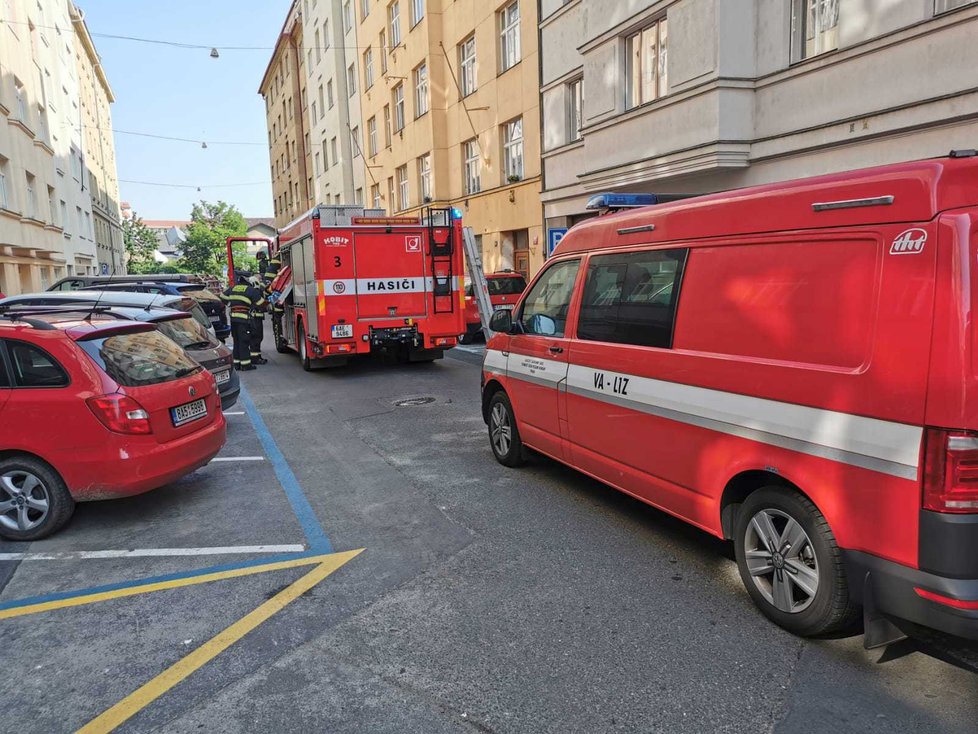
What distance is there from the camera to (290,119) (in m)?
51.8

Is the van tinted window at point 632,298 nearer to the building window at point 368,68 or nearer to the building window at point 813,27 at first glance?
the building window at point 813,27

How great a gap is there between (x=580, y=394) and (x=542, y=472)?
145cm

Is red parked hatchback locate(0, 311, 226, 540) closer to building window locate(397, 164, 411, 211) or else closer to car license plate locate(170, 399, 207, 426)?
car license plate locate(170, 399, 207, 426)

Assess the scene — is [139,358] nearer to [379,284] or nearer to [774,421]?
[774,421]

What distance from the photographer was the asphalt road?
9.44 feet

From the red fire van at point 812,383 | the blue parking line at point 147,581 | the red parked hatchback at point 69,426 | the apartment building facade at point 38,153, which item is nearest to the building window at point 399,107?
the apartment building facade at point 38,153

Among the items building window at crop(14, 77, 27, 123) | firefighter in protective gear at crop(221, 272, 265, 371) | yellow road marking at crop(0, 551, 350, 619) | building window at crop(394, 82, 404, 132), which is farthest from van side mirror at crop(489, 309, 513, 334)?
building window at crop(394, 82, 404, 132)

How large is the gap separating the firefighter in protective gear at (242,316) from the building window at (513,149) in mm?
9166

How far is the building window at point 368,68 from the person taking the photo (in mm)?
32406

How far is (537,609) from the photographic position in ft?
12.2

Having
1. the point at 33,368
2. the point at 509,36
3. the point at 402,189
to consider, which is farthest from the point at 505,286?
the point at 402,189

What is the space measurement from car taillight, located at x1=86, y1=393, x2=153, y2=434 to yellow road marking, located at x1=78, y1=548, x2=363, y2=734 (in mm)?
1666

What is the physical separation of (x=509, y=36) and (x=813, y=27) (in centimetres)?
1145

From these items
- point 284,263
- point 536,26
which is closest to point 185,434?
point 284,263
